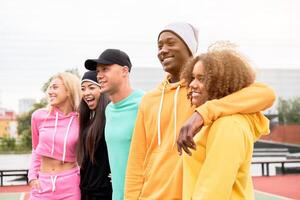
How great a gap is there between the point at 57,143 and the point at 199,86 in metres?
1.48

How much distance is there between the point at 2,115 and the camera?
26141 millimetres

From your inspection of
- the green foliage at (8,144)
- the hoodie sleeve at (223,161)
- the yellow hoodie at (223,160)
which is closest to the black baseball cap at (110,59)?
the yellow hoodie at (223,160)

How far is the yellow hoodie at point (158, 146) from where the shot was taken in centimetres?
173

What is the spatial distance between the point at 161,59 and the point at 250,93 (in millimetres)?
529

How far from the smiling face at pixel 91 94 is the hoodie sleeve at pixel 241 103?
55.4 inches

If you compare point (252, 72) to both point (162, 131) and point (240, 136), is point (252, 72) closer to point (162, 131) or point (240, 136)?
point (240, 136)

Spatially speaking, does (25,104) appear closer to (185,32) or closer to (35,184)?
(35,184)

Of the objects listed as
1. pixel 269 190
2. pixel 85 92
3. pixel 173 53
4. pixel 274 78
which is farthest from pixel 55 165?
pixel 274 78

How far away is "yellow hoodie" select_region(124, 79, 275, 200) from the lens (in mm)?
1729

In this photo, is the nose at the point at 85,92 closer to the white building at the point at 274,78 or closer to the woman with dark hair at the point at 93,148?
the woman with dark hair at the point at 93,148

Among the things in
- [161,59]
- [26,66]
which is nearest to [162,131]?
[161,59]

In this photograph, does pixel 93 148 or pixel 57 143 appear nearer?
pixel 93 148

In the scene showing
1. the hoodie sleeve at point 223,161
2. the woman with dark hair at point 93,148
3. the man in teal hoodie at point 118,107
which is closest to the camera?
the hoodie sleeve at point 223,161

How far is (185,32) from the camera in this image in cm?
184
